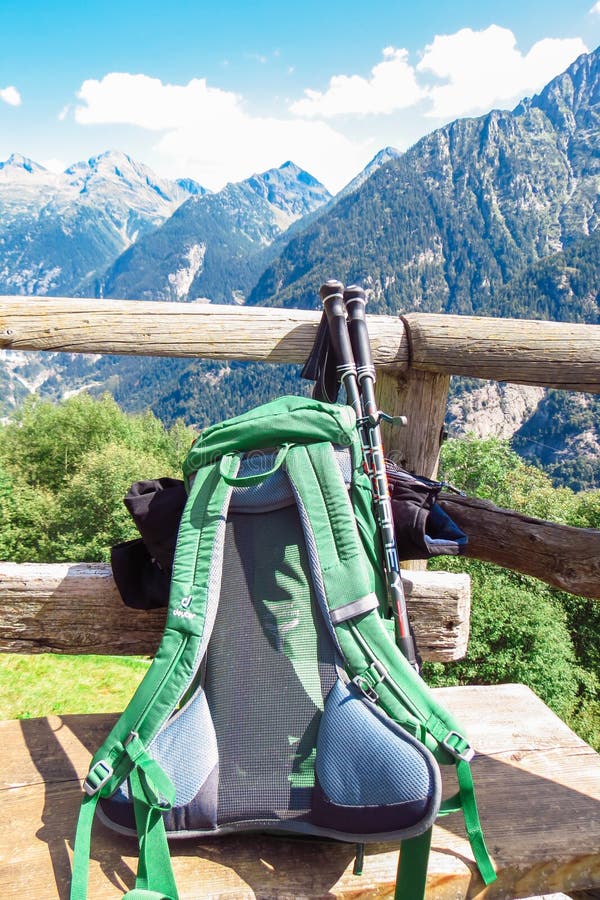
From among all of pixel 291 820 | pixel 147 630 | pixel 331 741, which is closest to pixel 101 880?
pixel 291 820

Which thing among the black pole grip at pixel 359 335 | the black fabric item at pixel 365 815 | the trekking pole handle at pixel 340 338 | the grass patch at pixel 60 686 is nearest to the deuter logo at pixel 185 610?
the black fabric item at pixel 365 815

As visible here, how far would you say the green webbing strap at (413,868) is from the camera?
1.32 meters

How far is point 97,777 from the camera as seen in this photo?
1.42 metres

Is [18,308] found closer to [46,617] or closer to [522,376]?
[46,617]

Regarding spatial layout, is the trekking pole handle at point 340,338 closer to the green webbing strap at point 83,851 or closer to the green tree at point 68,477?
the green webbing strap at point 83,851

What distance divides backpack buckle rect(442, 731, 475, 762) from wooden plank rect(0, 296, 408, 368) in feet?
4.54

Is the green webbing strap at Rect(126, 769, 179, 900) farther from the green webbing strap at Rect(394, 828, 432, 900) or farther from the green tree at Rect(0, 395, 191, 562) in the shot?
the green tree at Rect(0, 395, 191, 562)

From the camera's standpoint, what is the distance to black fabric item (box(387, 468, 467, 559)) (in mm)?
1876

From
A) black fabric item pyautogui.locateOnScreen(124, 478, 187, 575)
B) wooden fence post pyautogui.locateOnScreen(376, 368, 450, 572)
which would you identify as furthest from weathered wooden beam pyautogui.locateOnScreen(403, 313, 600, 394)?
black fabric item pyautogui.locateOnScreen(124, 478, 187, 575)

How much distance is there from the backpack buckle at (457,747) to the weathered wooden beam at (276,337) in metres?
1.36

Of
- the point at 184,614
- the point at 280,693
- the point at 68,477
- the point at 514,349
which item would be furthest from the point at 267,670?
the point at 68,477

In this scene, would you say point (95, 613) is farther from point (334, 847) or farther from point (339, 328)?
point (339, 328)

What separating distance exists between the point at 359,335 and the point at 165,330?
698 millimetres

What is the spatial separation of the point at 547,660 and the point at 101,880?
23549 millimetres
